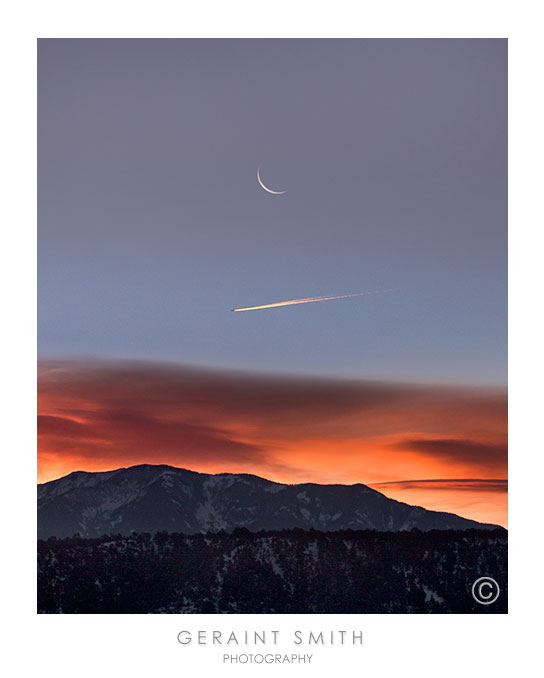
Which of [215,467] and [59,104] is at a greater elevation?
[59,104]

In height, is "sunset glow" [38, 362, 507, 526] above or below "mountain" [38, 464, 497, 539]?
above

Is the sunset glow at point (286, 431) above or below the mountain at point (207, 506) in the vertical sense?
above

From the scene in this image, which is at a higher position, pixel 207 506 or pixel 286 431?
pixel 286 431
